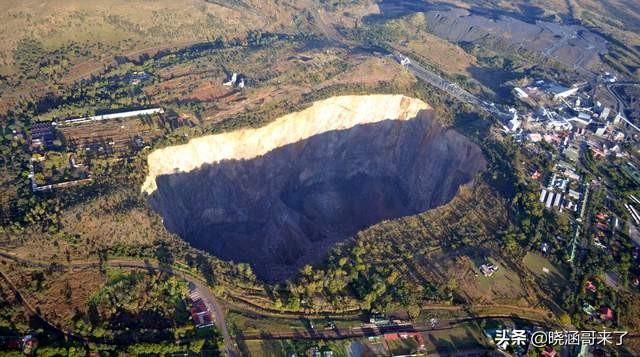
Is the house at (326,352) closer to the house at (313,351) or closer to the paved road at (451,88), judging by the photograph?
the house at (313,351)

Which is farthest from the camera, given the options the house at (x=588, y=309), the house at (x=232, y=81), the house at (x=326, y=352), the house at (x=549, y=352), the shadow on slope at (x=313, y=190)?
the house at (x=232, y=81)

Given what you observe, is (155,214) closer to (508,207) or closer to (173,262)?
(173,262)

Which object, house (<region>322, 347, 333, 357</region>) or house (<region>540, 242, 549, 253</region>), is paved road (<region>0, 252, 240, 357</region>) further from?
house (<region>540, 242, 549, 253</region>)

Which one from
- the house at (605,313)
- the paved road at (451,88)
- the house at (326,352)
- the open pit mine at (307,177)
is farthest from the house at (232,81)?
the house at (605,313)

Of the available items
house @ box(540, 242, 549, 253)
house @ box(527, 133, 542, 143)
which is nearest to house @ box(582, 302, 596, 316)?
house @ box(540, 242, 549, 253)

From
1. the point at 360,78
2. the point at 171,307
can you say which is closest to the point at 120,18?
the point at 360,78
